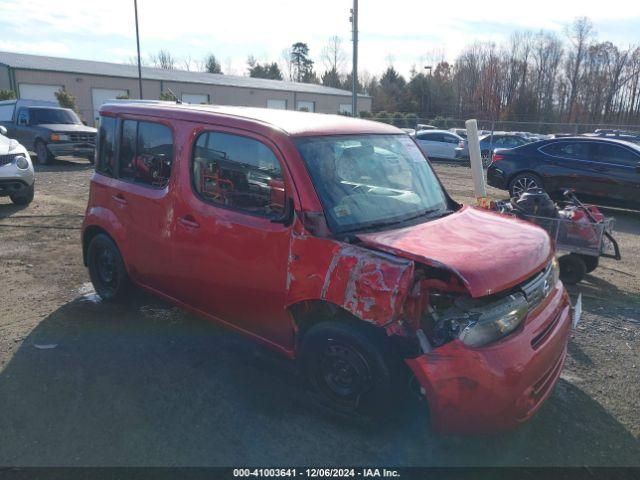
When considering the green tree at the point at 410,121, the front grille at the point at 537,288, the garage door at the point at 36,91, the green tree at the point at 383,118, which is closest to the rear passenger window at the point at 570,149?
the front grille at the point at 537,288

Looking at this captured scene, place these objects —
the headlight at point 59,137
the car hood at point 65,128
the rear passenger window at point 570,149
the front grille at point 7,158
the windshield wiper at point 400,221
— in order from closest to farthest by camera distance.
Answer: the windshield wiper at point 400,221 → the front grille at point 7,158 → the rear passenger window at point 570,149 → the headlight at point 59,137 → the car hood at point 65,128

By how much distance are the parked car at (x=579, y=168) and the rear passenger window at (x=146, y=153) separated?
24.2ft

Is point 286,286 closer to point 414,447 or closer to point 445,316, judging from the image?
point 445,316

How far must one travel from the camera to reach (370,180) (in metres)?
3.61

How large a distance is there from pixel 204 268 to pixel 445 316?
73.0 inches

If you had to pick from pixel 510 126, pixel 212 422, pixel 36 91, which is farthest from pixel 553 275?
pixel 36 91

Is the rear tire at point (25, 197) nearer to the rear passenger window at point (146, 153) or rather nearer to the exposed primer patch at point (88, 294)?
the exposed primer patch at point (88, 294)

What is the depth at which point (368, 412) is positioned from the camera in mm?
3080

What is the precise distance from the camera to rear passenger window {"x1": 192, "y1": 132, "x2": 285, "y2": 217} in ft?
11.0

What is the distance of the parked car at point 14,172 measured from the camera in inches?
354

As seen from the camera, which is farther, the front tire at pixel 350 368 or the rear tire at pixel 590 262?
the rear tire at pixel 590 262

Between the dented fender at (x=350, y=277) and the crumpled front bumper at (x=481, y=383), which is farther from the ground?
the dented fender at (x=350, y=277)

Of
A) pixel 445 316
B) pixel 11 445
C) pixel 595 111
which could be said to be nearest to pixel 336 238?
pixel 445 316

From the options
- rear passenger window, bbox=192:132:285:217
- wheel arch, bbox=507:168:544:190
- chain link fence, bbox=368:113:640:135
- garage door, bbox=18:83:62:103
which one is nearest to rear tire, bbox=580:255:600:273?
A: rear passenger window, bbox=192:132:285:217
